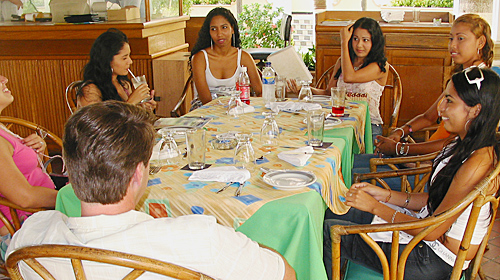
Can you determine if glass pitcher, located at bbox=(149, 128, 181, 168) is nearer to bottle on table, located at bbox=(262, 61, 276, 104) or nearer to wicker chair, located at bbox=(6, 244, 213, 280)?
wicker chair, located at bbox=(6, 244, 213, 280)

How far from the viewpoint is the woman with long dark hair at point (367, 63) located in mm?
3391

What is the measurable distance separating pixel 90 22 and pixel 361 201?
154 inches

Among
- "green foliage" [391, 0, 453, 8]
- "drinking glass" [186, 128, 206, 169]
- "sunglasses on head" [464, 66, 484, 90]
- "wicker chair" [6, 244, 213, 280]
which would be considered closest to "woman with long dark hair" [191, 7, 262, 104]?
"drinking glass" [186, 128, 206, 169]

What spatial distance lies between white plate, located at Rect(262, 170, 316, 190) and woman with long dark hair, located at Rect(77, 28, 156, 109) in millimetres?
1465

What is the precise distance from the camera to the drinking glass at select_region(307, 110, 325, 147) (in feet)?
6.86

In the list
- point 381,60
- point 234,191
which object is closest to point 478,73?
point 234,191

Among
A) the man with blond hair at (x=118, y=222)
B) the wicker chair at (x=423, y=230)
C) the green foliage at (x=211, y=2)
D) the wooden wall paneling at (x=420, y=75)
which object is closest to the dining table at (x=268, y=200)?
the wicker chair at (x=423, y=230)

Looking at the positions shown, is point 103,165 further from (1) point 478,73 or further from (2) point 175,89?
(2) point 175,89

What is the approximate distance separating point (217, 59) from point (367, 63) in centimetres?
113

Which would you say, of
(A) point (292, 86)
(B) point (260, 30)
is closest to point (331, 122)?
(A) point (292, 86)

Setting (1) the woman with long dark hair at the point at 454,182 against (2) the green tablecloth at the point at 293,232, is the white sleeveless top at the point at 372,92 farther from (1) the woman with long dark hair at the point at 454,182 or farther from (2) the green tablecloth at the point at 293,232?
(2) the green tablecloth at the point at 293,232

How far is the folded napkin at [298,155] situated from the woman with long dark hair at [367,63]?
4.92ft

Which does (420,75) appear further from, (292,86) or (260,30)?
(260,30)

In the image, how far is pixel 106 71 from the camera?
9.82 ft
